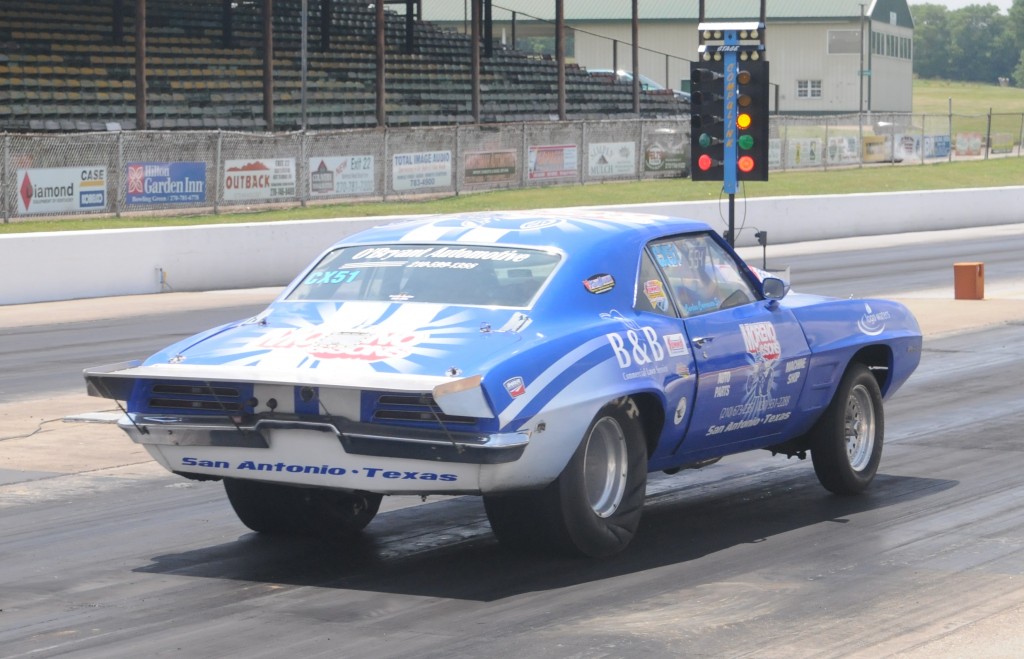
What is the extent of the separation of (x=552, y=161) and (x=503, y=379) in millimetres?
32943

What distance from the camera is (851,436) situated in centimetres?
864

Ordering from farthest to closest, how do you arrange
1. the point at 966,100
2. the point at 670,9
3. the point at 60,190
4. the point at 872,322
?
the point at 966,100 < the point at 670,9 < the point at 60,190 < the point at 872,322

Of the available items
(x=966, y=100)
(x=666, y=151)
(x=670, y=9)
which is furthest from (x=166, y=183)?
(x=966, y=100)

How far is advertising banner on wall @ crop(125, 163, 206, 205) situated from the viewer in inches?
1090

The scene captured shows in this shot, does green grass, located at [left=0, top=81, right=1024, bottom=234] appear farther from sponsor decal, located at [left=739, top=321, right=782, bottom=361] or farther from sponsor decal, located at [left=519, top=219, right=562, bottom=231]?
sponsor decal, located at [left=519, top=219, right=562, bottom=231]

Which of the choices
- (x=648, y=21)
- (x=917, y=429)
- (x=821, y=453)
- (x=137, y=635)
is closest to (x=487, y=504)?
(x=137, y=635)

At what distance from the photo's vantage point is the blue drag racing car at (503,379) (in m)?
6.29

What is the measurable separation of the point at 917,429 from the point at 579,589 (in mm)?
5338

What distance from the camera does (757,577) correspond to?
6762mm

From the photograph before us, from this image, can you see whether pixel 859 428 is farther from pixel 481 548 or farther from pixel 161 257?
pixel 161 257

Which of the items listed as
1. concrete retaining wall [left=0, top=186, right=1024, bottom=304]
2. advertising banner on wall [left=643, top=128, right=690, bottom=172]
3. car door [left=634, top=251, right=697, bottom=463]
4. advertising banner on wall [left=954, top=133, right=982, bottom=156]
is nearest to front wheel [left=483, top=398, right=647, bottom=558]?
car door [left=634, top=251, right=697, bottom=463]

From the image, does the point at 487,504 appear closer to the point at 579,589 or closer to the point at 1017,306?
the point at 579,589

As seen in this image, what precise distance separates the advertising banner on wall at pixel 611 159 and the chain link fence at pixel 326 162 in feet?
0.09

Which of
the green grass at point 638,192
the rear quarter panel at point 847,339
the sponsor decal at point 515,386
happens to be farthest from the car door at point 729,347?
the green grass at point 638,192
